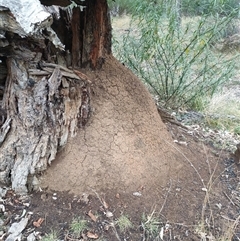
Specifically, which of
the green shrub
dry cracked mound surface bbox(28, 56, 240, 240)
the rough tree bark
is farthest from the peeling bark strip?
the green shrub

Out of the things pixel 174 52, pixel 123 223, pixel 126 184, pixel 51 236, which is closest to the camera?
pixel 51 236

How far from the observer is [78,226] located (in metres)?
1.64

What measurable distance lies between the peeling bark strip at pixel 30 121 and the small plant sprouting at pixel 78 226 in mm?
297

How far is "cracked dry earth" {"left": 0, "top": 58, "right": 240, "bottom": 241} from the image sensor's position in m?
1.69

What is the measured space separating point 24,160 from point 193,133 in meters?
1.35

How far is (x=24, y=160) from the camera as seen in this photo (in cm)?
172

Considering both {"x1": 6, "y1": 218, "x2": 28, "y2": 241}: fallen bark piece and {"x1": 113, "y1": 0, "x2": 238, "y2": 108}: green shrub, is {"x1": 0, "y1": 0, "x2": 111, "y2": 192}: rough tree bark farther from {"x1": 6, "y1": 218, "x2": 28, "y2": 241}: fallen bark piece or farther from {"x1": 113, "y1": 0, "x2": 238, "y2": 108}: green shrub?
{"x1": 113, "y1": 0, "x2": 238, "y2": 108}: green shrub

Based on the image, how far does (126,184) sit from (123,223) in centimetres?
23

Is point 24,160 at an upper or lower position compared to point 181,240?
upper

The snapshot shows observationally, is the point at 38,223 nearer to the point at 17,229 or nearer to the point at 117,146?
the point at 17,229

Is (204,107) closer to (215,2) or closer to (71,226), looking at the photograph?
(215,2)

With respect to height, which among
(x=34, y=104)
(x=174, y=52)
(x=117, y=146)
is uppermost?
(x=34, y=104)

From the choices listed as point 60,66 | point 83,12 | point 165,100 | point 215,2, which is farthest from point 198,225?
point 165,100

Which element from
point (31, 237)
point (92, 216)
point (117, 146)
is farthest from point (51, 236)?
point (117, 146)
